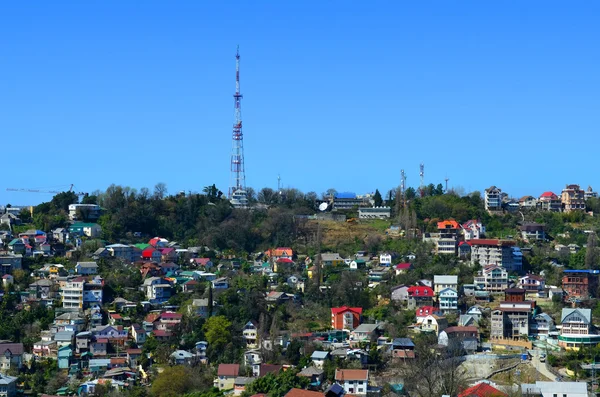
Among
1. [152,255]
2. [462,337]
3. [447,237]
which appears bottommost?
[462,337]

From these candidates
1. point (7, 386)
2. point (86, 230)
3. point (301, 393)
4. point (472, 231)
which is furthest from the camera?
point (86, 230)

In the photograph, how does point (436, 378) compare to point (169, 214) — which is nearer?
point (436, 378)

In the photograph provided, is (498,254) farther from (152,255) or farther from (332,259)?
(152,255)

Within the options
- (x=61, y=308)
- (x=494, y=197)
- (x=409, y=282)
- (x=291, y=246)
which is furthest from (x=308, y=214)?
(x=61, y=308)

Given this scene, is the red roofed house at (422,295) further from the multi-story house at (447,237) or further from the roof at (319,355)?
the roof at (319,355)

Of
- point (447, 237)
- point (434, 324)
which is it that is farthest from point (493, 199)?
point (434, 324)

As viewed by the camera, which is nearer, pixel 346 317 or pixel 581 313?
pixel 581 313

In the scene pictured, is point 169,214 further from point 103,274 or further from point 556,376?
point 556,376

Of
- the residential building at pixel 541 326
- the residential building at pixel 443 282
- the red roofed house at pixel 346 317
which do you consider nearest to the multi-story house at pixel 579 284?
the residential building at pixel 541 326
